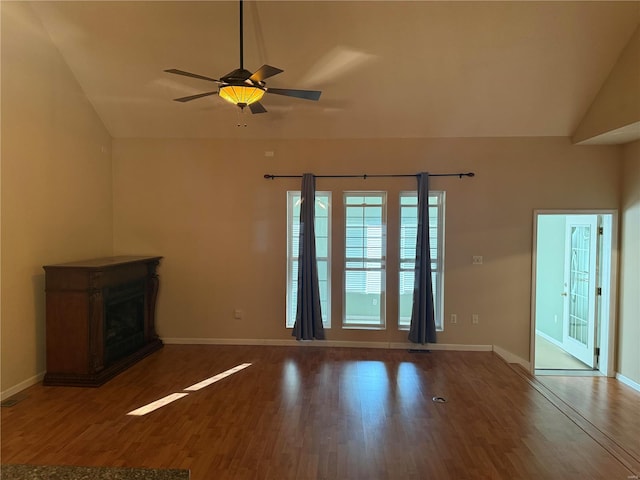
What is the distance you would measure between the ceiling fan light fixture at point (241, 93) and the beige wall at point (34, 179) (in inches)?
91.4

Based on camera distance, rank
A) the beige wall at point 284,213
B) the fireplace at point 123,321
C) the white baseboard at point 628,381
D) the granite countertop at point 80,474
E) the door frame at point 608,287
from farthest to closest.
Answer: the beige wall at point 284,213 → the door frame at point 608,287 → the white baseboard at point 628,381 → the fireplace at point 123,321 → the granite countertop at point 80,474

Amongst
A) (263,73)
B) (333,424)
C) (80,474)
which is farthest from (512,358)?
(80,474)

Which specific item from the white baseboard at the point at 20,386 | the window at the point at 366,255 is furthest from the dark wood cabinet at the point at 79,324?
the window at the point at 366,255

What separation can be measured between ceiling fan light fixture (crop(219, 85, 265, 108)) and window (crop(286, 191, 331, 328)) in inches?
92.2

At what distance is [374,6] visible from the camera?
3518 millimetres

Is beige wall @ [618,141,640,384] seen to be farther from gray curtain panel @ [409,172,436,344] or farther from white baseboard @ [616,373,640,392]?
gray curtain panel @ [409,172,436,344]

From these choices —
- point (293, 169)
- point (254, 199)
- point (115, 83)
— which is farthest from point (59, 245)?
point (293, 169)

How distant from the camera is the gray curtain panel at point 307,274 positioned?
4.96m

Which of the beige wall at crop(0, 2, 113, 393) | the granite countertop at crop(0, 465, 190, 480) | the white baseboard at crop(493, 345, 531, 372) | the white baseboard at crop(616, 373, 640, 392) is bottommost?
the white baseboard at crop(616, 373, 640, 392)

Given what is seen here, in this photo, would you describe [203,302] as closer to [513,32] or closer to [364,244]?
[364,244]

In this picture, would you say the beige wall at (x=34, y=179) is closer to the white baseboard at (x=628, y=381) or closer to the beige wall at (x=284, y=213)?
the beige wall at (x=284, y=213)

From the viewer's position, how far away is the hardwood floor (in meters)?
2.58

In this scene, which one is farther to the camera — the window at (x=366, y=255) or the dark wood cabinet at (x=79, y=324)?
the window at (x=366, y=255)

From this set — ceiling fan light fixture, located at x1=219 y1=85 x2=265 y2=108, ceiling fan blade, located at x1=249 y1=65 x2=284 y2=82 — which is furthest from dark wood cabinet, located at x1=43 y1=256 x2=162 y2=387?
ceiling fan blade, located at x1=249 y1=65 x2=284 y2=82
